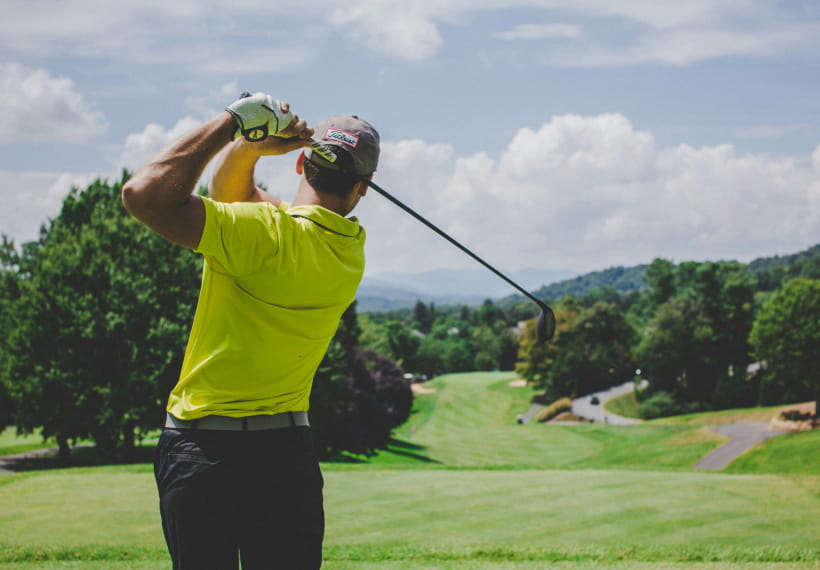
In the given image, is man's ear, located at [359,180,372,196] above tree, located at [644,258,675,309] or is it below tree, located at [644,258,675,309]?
below

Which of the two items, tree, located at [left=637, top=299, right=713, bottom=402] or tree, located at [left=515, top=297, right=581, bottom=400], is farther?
tree, located at [left=515, top=297, right=581, bottom=400]

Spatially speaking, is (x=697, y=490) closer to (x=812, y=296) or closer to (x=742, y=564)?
(x=742, y=564)

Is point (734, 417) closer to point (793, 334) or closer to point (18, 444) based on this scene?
point (793, 334)

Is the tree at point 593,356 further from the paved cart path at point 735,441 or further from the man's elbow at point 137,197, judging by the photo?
the man's elbow at point 137,197

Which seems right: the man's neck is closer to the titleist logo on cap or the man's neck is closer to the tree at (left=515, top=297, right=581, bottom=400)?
the titleist logo on cap

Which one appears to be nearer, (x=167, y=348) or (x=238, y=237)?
(x=238, y=237)

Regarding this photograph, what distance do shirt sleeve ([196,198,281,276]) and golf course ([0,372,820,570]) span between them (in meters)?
5.28

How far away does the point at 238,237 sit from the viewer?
8.19 ft

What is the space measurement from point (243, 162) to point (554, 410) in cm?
6913

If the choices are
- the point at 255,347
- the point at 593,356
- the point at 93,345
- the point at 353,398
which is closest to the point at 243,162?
the point at 255,347

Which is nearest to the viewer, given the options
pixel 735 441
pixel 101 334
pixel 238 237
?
pixel 238 237

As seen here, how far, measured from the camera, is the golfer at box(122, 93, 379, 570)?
2.58 metres

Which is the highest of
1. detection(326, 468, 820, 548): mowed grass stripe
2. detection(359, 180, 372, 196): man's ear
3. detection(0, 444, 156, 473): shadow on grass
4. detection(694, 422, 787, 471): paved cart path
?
detection(359, 180, 372, 196): man's ear

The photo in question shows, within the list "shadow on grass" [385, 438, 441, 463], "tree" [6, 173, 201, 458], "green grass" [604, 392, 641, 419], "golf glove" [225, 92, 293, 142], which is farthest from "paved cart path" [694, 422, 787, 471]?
"golf glove" [225, 92, 293, 142]
